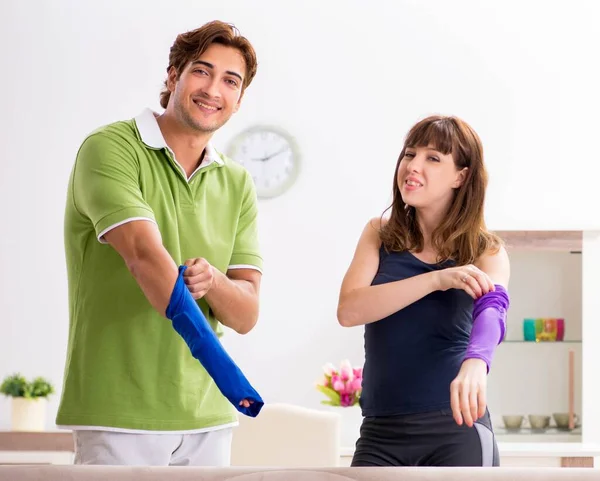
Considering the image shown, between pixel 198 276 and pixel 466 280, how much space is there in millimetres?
449

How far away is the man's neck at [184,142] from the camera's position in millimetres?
1686

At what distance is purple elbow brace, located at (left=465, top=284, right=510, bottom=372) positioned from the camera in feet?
4.68

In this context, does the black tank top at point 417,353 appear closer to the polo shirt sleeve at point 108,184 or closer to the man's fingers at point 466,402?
the man's fingers at point 466,402

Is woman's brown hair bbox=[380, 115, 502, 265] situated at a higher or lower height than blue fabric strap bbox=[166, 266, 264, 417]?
higher

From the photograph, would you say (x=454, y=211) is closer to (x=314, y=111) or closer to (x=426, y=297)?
(x=426, y=297)

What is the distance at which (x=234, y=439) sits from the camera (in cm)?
336

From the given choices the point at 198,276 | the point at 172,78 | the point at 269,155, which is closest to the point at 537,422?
the point at 269,155

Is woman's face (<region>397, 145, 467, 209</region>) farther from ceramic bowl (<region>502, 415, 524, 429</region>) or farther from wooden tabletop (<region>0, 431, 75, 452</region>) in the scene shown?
ceramic bowl (<region>502, 415, 524, 429</region>)

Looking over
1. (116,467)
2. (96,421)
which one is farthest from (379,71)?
(116,467)

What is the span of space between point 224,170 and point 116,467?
0.73 m

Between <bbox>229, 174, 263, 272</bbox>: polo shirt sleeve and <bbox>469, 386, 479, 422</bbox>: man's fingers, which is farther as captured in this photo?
<bbox>229, 174, 263, 272</bbox>: polo shirt sleeve

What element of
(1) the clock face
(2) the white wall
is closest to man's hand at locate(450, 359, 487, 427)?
(2) the white wall

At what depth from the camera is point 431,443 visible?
62.4 inches

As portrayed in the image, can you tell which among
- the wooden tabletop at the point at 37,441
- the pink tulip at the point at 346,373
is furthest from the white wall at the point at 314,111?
the pink tulip at the point at 346,373
